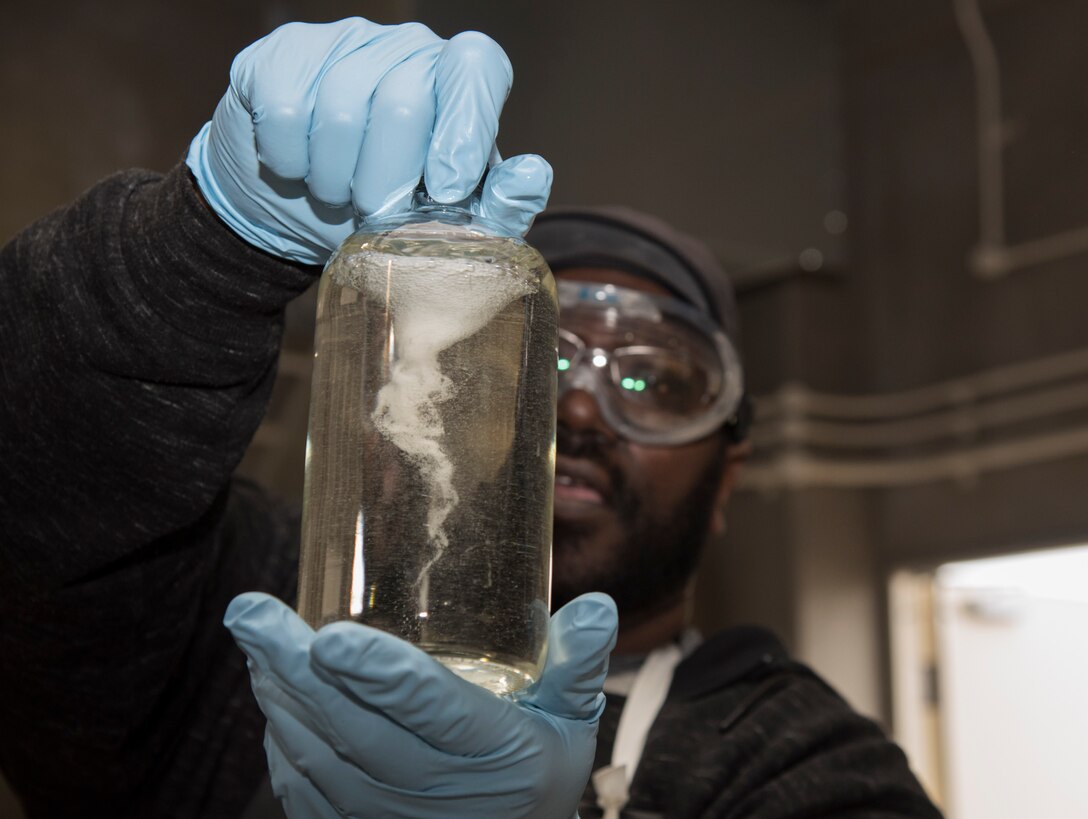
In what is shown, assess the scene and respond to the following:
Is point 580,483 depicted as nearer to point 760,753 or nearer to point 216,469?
point 760,753

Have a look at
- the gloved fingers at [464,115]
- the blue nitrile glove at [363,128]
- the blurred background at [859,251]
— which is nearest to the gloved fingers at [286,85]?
the blue nitrile glove at [363,128]

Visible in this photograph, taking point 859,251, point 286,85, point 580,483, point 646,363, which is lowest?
point 580,483

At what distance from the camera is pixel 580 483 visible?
1.72 m

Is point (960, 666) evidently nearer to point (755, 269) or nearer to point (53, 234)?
point (755, 269)

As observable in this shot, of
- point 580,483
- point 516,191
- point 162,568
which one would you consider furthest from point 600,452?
point 516,191

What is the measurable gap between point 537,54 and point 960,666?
2.10 meters

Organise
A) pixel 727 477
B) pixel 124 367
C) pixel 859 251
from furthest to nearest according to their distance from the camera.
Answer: pixel 859 251 < pixel 727 477 < pixel 124 367

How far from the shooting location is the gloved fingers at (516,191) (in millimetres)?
1020

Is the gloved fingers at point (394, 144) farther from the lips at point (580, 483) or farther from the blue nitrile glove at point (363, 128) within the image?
the lips at point (580, 483)

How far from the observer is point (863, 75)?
3.96 m

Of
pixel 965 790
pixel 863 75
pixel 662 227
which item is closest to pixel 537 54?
pixel 662 227

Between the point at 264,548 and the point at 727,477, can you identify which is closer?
the point at 264,548

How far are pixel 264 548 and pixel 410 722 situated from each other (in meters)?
0.81

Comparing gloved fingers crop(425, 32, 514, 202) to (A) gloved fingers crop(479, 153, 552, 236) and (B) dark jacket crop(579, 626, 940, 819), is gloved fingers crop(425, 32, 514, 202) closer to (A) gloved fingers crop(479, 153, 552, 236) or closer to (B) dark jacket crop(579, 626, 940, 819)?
(A) gloved fingers crop(479, 153, 552, 236)
